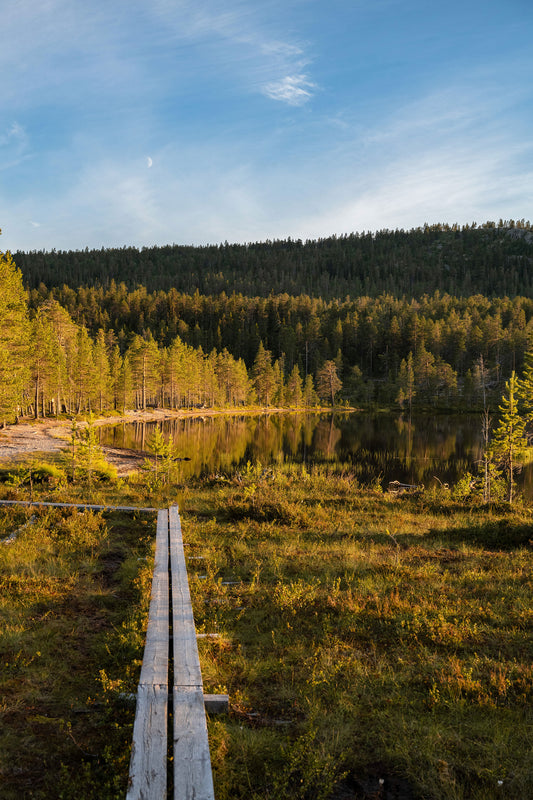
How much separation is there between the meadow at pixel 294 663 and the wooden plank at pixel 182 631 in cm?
36

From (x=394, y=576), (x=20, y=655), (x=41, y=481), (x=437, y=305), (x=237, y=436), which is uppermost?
(x=437, y=305)

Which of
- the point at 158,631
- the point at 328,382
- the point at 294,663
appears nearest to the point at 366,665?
the point at 294,663

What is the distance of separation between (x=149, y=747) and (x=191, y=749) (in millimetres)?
335

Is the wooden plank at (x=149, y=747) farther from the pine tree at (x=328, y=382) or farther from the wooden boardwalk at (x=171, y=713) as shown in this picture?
the pine tree at (x=328, y=382)

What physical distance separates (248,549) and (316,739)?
6242 millimetres

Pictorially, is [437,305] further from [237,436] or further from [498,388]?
[237,436]

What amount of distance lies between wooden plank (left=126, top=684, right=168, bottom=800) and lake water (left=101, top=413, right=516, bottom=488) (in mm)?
24466

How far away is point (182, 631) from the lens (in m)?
5.74

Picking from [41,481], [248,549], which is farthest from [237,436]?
[248,549]

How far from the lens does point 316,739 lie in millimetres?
4316

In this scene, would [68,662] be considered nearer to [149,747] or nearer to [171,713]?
[171,713]

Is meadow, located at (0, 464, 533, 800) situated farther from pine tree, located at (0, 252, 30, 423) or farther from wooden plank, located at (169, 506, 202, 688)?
pine tree, located at (0, 252, 30, 423)

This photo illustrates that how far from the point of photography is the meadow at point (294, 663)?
3.89 metres

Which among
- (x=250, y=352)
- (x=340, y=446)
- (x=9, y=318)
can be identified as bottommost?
(x=340, y=446)
